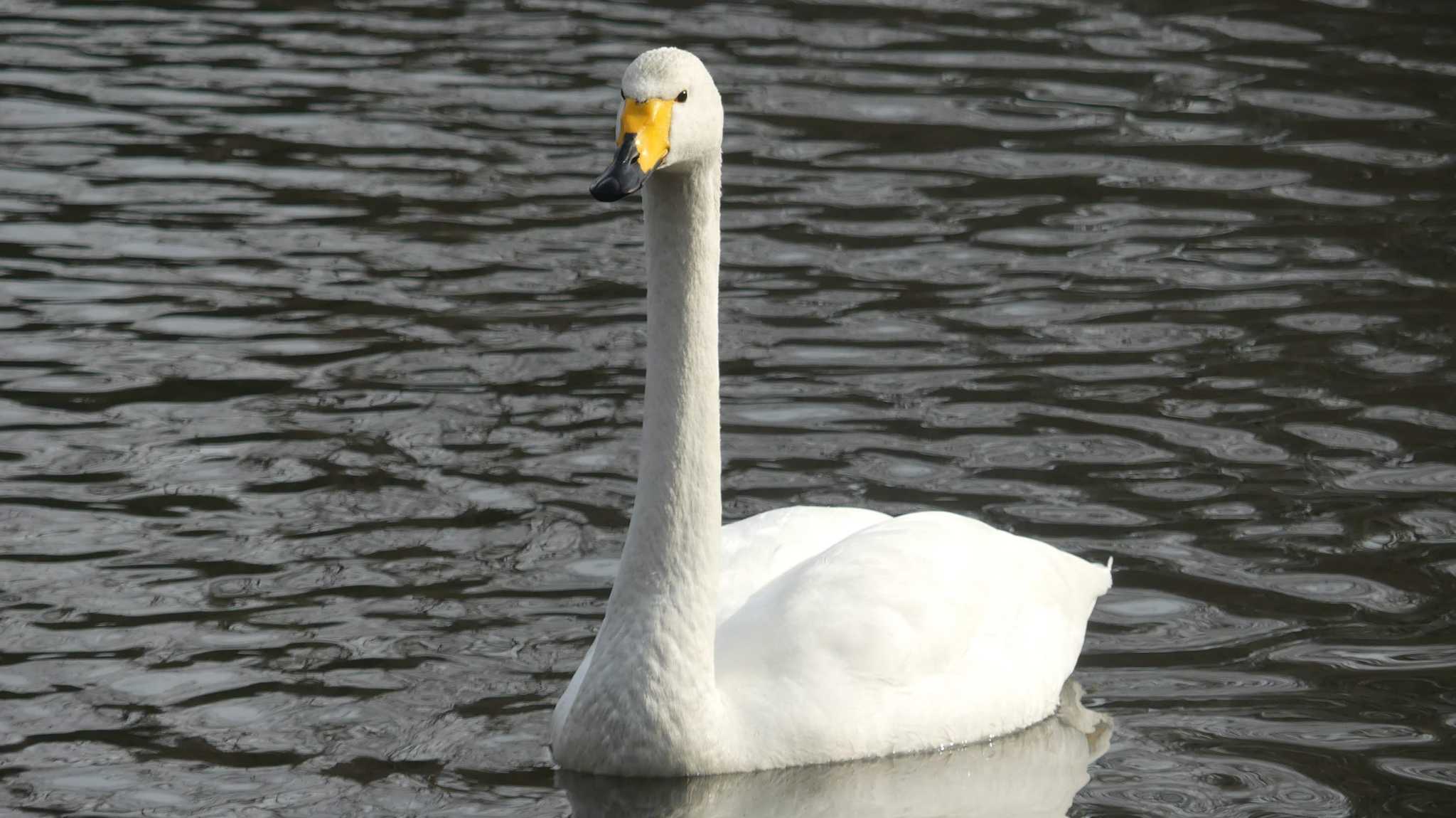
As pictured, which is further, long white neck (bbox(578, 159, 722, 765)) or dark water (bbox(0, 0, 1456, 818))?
dark water (bbox(0, 0, 1456, 818))

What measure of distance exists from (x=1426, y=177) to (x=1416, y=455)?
3958mm

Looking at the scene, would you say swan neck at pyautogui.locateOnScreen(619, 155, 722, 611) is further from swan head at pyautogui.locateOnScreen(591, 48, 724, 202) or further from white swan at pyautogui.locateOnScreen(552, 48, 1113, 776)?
swan head at pyautogui.locateOnScreen(591, 48, 724, 202)

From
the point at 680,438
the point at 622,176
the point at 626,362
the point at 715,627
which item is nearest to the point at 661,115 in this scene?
the point at 622,176

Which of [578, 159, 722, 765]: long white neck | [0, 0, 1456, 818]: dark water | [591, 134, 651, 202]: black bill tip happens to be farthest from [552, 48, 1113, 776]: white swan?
[0, 0, 1456, 818]: dark water

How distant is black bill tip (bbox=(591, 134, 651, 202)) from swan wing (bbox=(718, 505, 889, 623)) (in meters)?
1.73

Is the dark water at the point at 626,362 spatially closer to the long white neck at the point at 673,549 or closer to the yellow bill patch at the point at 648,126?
the long white neck at the point at 673,549

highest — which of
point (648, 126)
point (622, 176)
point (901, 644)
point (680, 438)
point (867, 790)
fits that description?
point (648, 126)

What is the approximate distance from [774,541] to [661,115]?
1.92 meters

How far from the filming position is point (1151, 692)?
718 cm

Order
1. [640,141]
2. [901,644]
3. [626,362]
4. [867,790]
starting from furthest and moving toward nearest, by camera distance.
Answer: [626,362], [901,644], [867,790], [640,141]

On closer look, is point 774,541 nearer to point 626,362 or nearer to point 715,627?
point 715,627

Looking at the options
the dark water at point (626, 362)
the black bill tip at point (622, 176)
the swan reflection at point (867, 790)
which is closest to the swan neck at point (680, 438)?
the swan reflection at point (867, 790)

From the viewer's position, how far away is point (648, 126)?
18.7 feet

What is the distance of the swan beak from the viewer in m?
5.55
